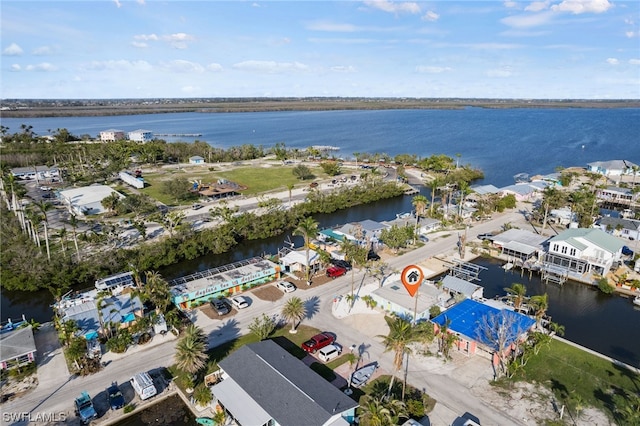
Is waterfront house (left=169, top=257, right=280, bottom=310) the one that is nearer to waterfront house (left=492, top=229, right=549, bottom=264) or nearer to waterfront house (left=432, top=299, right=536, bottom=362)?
waterfront house (left=432, top=299, right=536, bottom=362)

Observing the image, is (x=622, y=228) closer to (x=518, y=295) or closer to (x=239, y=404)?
(x=518, y=295)

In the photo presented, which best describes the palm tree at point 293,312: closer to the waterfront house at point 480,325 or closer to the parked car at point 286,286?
the parked car at point 286,286

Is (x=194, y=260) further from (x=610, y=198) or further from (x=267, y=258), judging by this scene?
(x=610, y=198)

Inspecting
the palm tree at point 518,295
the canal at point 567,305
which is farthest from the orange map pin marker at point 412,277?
the canal at point 567,305

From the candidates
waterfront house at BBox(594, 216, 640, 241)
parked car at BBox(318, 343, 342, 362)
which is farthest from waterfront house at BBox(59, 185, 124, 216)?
waterfront house at BBox(594, 216, 640, 241)

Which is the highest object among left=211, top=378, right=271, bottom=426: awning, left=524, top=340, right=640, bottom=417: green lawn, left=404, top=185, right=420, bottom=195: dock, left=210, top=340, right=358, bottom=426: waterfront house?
left=210, top=340, right=358, bottom=426: waterfront house
